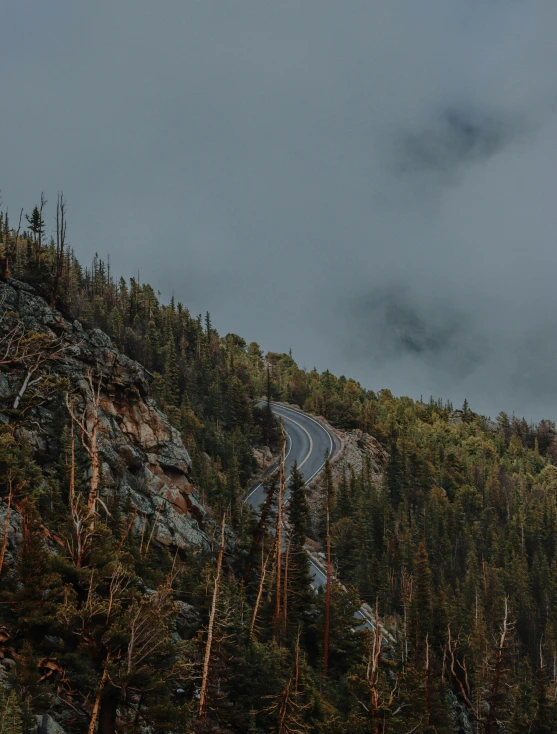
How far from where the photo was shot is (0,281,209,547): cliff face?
122ft

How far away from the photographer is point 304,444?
4161 inches

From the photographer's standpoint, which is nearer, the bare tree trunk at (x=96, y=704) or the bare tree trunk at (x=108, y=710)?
the bare tree trunk at (x=96, y=704)

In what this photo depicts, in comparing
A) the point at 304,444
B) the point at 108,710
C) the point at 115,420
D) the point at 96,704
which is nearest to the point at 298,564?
the point at 115,420

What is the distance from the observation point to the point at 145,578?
27.5 meters

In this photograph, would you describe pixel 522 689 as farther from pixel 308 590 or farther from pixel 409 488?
pixel 409 488

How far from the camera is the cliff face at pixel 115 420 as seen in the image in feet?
122

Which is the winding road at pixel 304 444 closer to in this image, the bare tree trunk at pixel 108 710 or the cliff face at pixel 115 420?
the cliff face at pixel 115 420

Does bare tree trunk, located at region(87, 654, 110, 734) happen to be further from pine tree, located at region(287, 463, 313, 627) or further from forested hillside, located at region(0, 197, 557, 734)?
pine tree, located at region(287, 463, 313, 627)

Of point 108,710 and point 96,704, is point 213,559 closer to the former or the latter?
point 108,710

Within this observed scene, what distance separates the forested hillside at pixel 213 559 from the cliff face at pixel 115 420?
0.87ft

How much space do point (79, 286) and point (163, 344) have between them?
995 inches

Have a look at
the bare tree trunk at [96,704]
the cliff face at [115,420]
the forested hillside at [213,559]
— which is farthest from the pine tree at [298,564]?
the bare tree trunk at [96,704]

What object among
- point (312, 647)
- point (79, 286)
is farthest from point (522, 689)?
point (79, 286)

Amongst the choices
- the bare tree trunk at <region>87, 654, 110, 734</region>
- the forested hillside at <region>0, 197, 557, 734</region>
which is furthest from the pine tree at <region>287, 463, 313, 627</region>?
the bare tree trunk at <region>87, 654, 110, 734</region>
